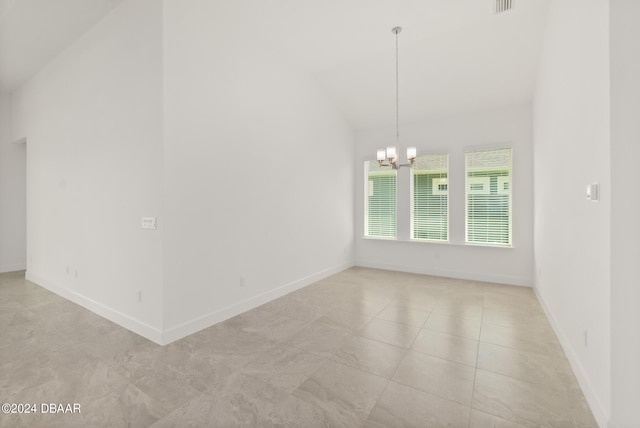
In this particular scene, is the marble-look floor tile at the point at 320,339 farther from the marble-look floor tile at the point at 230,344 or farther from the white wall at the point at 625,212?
the white wall at the point at 625,212

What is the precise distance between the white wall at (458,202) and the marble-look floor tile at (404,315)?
224cm

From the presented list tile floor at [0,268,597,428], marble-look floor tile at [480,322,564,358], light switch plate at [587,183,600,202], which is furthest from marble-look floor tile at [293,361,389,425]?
light switch plate at [587,183,600,202]

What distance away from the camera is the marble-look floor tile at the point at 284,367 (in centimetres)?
223

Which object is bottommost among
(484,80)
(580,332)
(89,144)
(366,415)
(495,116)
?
(366,415)

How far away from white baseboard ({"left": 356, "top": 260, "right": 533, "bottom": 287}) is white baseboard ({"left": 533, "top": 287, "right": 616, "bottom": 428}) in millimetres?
1973

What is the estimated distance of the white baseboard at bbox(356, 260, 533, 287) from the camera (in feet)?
16.3

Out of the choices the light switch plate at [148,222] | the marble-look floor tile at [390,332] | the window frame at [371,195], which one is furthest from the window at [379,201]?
Result: the light switch plate at [148,222]

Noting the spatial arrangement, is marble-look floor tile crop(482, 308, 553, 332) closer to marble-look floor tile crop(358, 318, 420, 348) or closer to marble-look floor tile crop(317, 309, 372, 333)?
marble-look floor tile crop(358, 318, 420, 348)

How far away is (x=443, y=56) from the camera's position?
4.37 m

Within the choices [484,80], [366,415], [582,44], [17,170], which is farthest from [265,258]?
[17,170]

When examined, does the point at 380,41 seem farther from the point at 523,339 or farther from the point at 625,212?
the point at 523,339

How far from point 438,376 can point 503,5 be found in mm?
4144

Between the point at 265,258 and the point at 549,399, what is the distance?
10.7ft

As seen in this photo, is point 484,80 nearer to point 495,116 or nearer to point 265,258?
point 495,116
